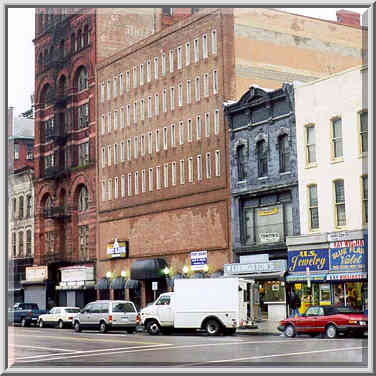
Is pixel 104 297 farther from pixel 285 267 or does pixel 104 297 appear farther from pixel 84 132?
pixel 285 267

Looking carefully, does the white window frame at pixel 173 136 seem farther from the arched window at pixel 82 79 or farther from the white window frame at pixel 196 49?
the arched window at pixel 82 79

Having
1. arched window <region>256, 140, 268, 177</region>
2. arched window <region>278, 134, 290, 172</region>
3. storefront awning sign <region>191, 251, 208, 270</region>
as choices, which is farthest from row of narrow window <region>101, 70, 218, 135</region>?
storefront awning sign <region>191, 251, 208, 270</region>

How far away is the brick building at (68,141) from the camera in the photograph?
66.9 metres

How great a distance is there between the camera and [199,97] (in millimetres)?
53562

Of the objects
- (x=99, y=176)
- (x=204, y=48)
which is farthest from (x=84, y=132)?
(x=204, y=48)

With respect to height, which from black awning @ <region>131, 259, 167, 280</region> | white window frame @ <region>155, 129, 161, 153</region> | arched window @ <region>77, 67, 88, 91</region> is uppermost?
arched window @ <region>77, 67, 88, 91</region>

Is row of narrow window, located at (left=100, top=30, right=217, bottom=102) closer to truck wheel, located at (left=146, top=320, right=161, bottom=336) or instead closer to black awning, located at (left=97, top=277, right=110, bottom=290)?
black awning, located at (left=97, top=277, right=110, bottom=290)

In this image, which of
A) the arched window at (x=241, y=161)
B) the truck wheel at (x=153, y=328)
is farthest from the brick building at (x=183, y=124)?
the truck wheel at (x=153, y=328)

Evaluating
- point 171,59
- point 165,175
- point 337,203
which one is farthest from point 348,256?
point 171,59

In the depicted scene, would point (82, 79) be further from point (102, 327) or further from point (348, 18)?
point (102, 327)

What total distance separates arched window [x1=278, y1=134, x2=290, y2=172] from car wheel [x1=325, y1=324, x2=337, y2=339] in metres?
15.6

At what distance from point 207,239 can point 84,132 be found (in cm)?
2175

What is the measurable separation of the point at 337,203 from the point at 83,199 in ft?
105

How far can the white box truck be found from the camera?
3544 centimetres
